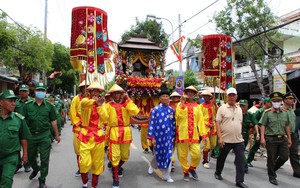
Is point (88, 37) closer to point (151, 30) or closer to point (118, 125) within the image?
point (118, 125)

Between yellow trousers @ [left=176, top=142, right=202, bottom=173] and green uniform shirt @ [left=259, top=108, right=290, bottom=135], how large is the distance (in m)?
1.57

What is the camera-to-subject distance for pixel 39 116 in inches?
199

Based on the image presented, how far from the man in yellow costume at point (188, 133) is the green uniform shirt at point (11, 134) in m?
3.03

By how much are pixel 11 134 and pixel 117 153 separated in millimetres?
2030

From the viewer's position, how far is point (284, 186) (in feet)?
17.3

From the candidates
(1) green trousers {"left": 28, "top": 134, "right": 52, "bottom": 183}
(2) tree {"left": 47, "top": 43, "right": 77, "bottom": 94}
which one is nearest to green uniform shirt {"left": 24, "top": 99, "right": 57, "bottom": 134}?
(1) green trousers {"left": 28, "top": 134, "right": 52, "bottom": 183}

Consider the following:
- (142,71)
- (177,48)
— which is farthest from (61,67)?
(142,71)

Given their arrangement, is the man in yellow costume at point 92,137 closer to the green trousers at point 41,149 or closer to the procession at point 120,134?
the procession at point 120,134

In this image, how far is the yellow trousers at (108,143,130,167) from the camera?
5.03 m

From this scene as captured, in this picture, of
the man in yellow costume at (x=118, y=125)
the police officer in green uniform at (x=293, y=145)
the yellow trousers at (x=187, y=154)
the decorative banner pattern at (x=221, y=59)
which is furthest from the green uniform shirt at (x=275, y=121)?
the man in yellow costume at (x=118, y=125)

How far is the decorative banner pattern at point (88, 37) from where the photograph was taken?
18.7 ft

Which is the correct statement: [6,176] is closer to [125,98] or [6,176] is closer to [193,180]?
[125,98]

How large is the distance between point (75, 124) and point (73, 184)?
115 cm

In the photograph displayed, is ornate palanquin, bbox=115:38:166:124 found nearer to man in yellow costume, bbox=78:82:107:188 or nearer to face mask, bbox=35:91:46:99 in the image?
man in yellow costume, bbox=78:82:107:188
